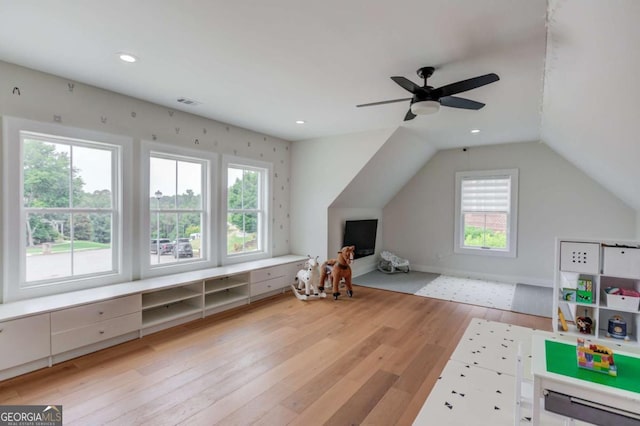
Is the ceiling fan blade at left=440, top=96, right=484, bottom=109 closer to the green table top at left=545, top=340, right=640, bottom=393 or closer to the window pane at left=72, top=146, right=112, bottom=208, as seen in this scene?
the green table top at left=545, top=340, right=640, bottom=393

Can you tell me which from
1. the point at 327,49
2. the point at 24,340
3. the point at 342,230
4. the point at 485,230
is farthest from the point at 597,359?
the point at 485,230

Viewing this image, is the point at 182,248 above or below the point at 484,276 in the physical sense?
above

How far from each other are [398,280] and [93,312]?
451cm

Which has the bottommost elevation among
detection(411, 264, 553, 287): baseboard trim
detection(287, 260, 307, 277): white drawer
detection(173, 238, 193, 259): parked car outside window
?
detection(411, 264, 553, 287): baseboard trim

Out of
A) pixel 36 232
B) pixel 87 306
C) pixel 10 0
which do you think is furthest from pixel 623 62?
pixel 36 232

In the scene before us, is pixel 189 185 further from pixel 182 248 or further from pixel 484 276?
pixel 484 276

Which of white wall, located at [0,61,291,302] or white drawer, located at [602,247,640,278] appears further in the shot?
white drawer, located at [602,247,640,278]

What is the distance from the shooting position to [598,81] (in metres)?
1.96

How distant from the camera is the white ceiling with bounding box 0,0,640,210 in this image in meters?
1.82

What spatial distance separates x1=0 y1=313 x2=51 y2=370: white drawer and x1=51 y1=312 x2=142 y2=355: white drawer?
75 millimetres

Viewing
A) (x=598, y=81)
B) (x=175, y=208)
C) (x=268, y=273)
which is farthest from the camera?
(x=268, y=273)

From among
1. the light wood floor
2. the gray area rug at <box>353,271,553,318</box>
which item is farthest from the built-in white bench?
the gray area rug at <box>353,271,553,318</box>

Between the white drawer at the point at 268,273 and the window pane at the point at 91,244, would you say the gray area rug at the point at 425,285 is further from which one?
the window pane at the point at 91,244

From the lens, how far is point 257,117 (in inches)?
162
